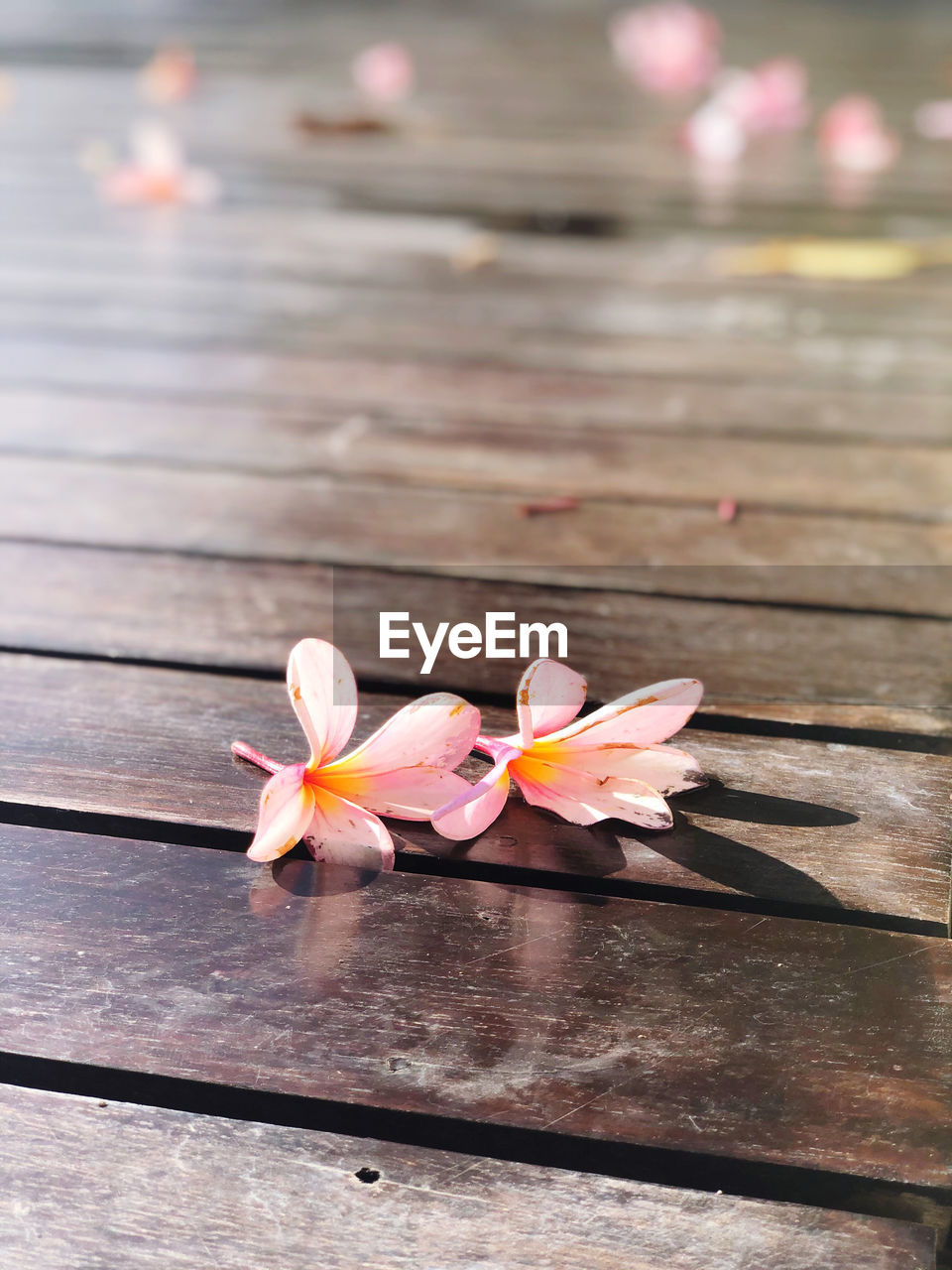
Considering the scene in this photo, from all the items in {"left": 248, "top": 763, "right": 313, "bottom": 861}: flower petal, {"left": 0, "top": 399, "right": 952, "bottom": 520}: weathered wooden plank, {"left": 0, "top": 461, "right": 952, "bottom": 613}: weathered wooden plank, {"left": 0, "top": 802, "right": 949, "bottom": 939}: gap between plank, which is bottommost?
{"left": 0, "top": 802, "right": 949, "bottom": 939}: gap between plank

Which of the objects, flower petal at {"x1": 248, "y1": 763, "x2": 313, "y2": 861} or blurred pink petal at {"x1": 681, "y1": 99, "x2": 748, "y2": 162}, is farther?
blurred pink petal at {"x1": 681, "y1": 99, "x2": 748, "y2": 162}

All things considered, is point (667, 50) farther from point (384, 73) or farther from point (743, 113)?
point (384, 73)

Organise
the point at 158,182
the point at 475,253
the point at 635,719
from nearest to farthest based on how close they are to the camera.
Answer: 1. the point at 635,719
2. the point at 475,253
3. the point at 158,182

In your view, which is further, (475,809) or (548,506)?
(548,506)

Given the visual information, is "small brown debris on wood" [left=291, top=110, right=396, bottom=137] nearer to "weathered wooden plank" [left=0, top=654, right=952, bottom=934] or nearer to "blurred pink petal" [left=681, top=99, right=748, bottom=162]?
"blurred pink petal" [left=681, top=99, right=748, bottom=162]

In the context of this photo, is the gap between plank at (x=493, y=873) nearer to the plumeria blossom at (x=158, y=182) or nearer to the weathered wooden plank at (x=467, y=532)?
the weathered wooden plank at (x=467, y=532)

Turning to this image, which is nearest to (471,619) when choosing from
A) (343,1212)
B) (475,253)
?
(343,1212)

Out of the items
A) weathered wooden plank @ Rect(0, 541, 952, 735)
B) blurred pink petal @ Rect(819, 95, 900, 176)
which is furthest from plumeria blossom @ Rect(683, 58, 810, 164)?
weathered wooden plank @ Rect(0, 541, 952, 735)
